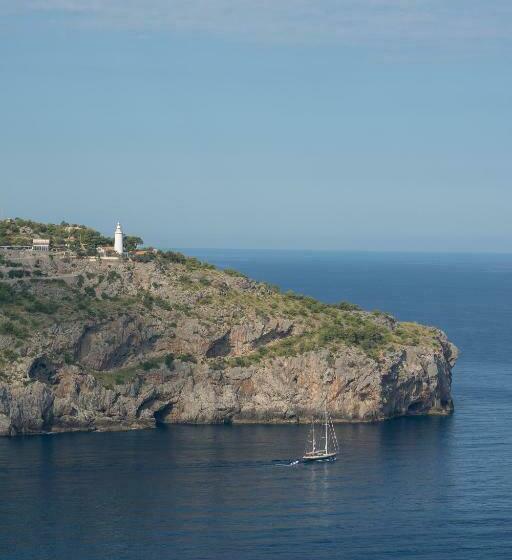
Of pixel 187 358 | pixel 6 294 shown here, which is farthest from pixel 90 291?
pixel 187 358

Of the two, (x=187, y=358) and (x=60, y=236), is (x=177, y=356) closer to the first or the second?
(x=187, y=358)

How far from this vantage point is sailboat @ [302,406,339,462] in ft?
347

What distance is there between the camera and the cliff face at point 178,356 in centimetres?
11656

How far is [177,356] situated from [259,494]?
30170 mm

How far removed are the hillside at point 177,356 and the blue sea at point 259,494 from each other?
255 cm

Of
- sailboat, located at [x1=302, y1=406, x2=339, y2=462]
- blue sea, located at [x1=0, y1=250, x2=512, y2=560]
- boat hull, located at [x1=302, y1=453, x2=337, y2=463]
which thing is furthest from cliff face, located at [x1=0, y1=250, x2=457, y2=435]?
boat hull, located at [x1=302, y1=453, x2=337, y2=463]

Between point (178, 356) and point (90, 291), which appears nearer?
point (178, 356)

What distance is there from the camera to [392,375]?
406 feet

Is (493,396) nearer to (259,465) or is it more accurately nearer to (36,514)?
(259,465)

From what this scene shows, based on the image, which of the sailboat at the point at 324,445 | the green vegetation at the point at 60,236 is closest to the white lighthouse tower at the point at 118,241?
the green vegetation at the point at 60,236

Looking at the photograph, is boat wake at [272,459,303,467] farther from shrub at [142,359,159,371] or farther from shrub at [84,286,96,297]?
shrub at [84,286,96,297]

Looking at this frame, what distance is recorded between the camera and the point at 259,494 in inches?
3735

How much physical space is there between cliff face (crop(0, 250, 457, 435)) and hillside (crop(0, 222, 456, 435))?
0.10 meters

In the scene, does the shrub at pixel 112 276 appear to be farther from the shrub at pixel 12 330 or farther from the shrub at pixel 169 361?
the shrub at pixel 12 330
